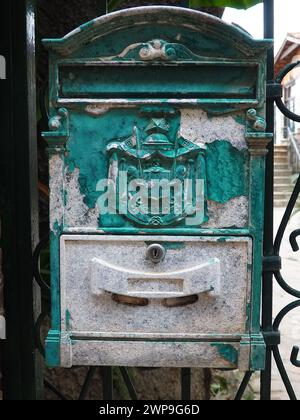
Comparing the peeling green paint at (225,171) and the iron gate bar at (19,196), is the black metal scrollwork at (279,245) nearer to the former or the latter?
the peeling green paint at (225,171)

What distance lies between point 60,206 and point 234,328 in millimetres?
614

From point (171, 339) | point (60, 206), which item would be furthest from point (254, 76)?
point (171, 339)

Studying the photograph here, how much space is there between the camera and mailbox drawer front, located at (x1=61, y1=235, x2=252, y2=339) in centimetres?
131

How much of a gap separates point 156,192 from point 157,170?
0.20ft

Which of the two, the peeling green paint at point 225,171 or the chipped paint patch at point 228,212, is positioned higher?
the peeling green paint at point 225,171

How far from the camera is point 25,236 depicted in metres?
1.53

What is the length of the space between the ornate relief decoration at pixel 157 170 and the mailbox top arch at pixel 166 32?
227mm

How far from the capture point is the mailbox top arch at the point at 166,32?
4.05 feet

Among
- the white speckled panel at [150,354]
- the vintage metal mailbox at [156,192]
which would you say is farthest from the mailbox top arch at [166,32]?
Result: the white speckled panel at [150,354]

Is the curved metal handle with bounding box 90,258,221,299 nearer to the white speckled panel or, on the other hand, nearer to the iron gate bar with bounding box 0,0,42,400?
the white speckled panel

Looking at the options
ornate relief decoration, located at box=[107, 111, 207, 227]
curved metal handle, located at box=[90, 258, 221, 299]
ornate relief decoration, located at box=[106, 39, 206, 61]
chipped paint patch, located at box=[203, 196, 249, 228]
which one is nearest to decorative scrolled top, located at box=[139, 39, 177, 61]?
ornate relief decoration, located at box=[106, 39, 206, 61]

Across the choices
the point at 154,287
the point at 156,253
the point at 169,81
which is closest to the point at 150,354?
the point at 154,287
